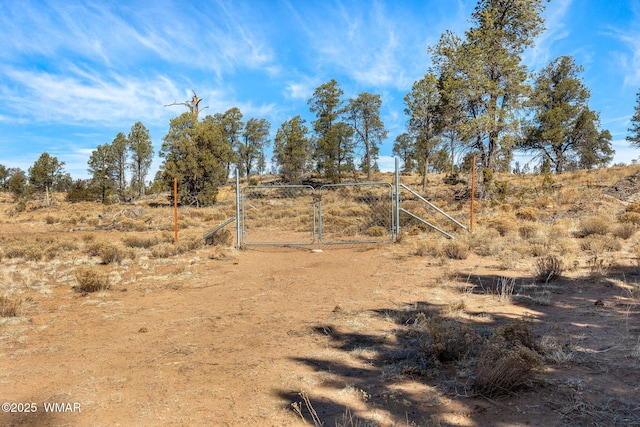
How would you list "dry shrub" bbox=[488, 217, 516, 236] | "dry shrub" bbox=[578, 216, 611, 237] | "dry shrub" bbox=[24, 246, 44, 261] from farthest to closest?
"dry shrub" bbox=[488, 217, 516, 236]
"dry shrub" bbox=[24, 246, 44, 261]
"dry shrub" bbox=[578, 216, 611, 237]

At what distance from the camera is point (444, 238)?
37.3 ft

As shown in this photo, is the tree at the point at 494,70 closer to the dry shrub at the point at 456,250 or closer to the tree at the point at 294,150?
the dry shrub at the point at 456,250

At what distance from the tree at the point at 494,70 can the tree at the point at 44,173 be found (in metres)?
41.6

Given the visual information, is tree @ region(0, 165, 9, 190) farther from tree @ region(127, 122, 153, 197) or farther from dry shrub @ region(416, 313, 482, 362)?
dry shrub @ region(416, 313, 482, 362)

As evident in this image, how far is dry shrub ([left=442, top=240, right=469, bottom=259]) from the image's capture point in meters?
9.12

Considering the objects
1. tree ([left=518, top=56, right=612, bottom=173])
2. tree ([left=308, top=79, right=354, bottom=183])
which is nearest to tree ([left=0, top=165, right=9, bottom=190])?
tree ([left=308, top=79, right=354, bottom=183])

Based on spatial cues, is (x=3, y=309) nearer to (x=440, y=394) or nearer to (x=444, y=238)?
(x=440, y=394)

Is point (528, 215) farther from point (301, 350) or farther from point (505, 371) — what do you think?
point (505, 371)

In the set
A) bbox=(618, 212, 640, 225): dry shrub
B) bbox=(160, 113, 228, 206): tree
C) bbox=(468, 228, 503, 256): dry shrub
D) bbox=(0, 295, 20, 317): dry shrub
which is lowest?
bbox=(0, 295, 20, 317): dry shrub

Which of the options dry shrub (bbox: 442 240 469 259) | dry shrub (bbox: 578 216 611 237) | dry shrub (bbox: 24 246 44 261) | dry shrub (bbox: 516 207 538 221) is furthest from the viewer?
dry shrub (bbox: 516 207 538 221)

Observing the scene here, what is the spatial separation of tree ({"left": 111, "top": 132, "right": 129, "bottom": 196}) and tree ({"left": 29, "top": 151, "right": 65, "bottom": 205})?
5.70m

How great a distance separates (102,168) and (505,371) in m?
49.1

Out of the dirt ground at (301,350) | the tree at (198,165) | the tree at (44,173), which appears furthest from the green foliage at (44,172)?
the dirt ground at (301,350)

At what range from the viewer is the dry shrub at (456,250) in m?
9.12
